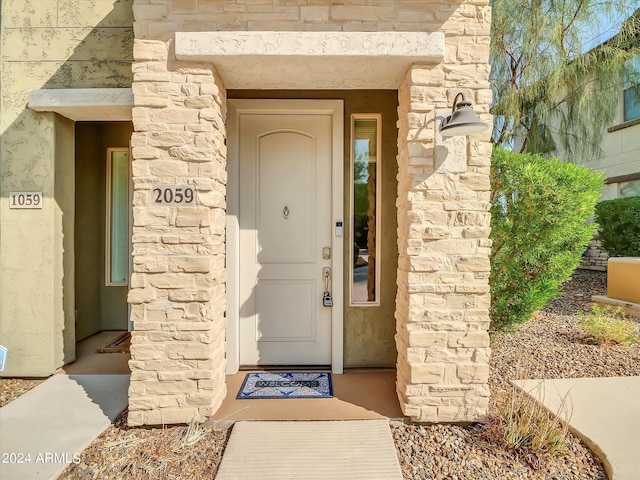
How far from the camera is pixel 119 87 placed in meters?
3.24

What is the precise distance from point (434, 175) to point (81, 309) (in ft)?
14.5

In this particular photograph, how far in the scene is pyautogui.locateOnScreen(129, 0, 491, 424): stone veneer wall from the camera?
2525mm

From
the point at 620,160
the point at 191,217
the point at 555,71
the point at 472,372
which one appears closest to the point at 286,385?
the point at 472,372

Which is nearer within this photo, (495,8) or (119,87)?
(119,87)

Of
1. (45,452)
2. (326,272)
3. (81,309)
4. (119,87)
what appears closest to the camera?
(45,452)

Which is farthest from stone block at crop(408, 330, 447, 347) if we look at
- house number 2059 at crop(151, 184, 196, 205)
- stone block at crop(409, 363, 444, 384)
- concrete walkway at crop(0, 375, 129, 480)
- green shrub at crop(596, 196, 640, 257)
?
green shrub at crop(596, 196, 640, 257)

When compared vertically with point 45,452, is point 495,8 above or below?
above

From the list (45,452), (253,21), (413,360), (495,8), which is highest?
(495,8)

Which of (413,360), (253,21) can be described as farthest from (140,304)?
(253,21)

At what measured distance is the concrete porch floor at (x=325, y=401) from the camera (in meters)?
2.67

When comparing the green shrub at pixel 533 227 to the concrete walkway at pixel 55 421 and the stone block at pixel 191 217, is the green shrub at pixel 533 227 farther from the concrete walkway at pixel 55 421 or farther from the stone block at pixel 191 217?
the concrete walkway at pixel 55 421

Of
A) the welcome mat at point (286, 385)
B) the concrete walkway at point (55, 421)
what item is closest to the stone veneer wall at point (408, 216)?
the concrete walkway at point (55, 421)

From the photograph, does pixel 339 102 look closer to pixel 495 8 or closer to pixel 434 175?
pixel 434 175

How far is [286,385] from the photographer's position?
10.4 ft
